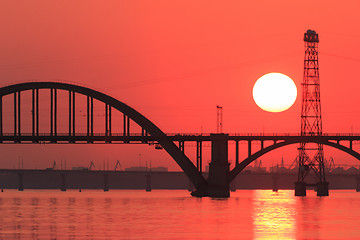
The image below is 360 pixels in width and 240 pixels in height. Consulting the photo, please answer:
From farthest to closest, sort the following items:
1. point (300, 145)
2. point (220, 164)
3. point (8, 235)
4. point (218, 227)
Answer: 1. point (300, 145)
2. point (220, 164)
3. point (218, 227)
4. point (8, 235)

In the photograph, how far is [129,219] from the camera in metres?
79.6

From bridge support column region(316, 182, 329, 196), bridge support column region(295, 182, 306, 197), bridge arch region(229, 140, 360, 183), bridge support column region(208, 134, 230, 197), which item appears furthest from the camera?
bridge support column region(316, 182, 329, 196)

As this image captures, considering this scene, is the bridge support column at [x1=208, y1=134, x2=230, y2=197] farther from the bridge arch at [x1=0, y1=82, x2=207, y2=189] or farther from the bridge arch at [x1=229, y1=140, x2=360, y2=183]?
the bridge arch at [x1=0, y1=82, x2=207, y2=189]

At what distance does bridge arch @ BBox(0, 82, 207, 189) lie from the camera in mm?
148625

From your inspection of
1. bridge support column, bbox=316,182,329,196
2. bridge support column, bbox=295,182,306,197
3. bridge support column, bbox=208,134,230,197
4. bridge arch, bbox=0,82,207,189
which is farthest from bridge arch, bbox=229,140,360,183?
bridge support column, bbox=316,182,329,196

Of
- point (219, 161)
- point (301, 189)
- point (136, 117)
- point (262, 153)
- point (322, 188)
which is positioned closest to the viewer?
point (219, 161)

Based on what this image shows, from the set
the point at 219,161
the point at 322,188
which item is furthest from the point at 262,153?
the point at 322,188

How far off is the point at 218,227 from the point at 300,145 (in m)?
104

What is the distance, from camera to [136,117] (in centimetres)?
15075

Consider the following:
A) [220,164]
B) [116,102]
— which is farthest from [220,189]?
[116,102]

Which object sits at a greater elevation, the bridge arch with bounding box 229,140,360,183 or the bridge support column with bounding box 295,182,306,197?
the bridge arch with bounding box 229,140,360,183

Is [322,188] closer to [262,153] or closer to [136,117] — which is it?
[262,153]

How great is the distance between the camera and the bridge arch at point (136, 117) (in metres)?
149

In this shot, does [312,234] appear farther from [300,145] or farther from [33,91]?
[300,145]
